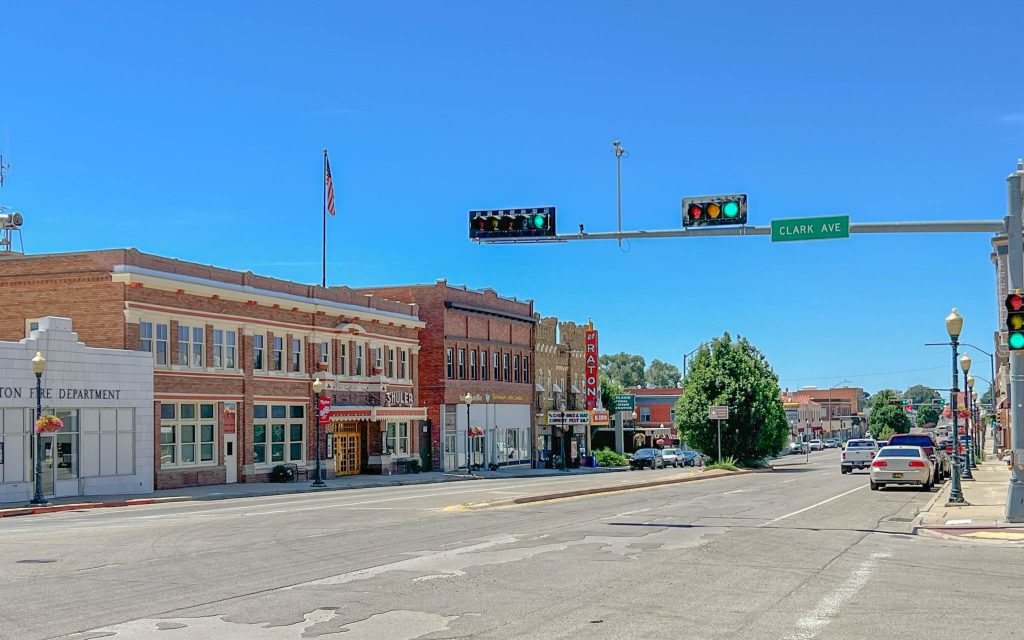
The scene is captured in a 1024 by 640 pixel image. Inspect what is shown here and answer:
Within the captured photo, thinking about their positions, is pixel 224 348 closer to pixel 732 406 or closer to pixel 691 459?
pixel 732 406

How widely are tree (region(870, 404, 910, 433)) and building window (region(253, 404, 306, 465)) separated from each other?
121299 millimetres

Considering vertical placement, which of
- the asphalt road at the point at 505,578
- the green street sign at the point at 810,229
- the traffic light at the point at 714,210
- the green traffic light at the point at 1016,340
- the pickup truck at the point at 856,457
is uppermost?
the traffic light at the point at 714,210

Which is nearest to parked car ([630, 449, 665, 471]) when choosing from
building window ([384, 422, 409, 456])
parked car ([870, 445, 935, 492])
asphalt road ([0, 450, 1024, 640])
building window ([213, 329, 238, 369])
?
building window ([384, 422, 409, 456])

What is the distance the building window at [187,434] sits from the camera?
1597 inches

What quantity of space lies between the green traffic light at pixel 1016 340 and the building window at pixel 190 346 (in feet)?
101

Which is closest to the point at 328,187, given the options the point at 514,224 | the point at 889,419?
the point at 514,224

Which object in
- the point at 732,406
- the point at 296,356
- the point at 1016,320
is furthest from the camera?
the point at 732,406

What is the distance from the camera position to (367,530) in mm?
21047

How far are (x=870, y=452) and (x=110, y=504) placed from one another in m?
37.0

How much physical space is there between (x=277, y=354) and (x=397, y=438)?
1143 cm

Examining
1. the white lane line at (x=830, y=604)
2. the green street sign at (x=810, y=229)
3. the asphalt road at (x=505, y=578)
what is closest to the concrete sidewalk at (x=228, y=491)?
the asphalt road at (x=505, y=578)

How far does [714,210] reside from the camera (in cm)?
2100

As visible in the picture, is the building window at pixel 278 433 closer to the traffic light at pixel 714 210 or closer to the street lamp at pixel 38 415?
the street lamp at pixel 38 415

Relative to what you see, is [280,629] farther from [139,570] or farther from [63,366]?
[63,366]
